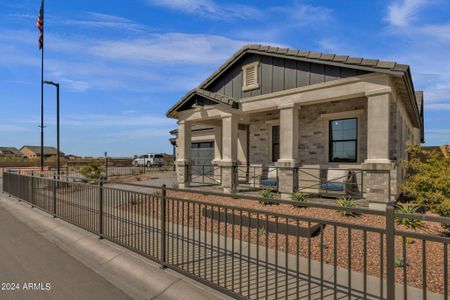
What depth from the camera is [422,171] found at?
20.4 feet

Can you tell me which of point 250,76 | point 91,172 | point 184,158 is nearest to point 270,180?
point 184,158

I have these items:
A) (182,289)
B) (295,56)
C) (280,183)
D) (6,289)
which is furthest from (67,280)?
(295,56)

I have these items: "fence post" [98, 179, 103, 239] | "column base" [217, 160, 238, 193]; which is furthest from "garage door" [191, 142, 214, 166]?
"fence post" [98, 179, 103, 239]

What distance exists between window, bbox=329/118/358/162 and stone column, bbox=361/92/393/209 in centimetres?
269

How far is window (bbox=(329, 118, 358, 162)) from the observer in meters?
11.3

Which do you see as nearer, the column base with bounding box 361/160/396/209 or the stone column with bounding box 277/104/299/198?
the column base with bounding box 361/160/396/209

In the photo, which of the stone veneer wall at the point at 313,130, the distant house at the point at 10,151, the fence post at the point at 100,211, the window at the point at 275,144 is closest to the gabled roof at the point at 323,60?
the stone veneer wall at the point at 313,130

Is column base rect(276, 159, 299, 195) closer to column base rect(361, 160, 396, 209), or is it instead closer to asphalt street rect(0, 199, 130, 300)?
column base rect(361, 160, 396, 209)

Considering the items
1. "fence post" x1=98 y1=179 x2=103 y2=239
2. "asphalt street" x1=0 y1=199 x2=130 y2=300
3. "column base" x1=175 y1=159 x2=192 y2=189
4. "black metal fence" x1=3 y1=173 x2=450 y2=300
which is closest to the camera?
"black metal fence" x1=3 y1=173 x2=450 y2=300

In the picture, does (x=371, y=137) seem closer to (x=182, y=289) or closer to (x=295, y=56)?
(x=295, y=56)

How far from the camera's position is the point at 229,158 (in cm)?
1197

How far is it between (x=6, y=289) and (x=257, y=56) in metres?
10.9

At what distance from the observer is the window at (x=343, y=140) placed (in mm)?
11344

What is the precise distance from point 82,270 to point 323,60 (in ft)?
29.7
